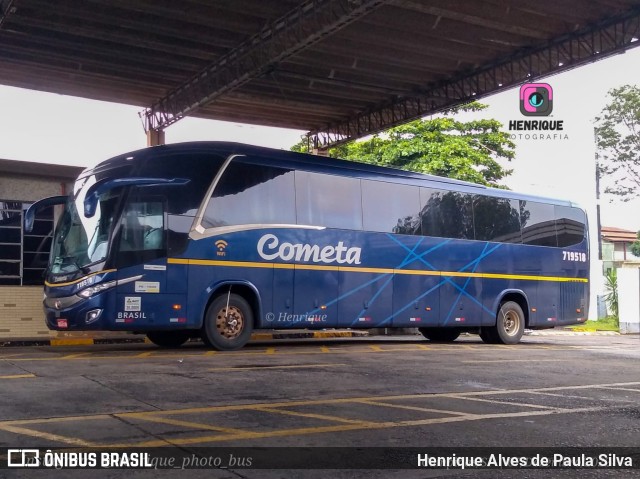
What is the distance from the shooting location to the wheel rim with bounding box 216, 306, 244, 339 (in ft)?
41.7

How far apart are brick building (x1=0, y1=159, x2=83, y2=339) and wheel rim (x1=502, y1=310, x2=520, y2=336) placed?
10863 mm

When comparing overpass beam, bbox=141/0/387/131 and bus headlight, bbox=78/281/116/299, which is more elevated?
overpass beam, bbox=141/0/387/131

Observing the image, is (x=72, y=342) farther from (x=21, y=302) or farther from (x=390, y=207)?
(x=390, y=207)

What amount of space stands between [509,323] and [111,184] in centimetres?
1051

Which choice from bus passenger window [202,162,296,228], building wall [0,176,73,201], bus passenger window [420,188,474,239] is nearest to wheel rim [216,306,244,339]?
bus passenger window [202,162,296,228]

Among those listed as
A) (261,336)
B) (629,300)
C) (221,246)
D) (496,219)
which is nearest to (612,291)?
(629,300)

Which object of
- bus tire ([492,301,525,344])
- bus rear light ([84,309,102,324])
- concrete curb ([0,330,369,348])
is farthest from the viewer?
bus tire ([492,301,525,344])

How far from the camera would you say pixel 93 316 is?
1131 cm

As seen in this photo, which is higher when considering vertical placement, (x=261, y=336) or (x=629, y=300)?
(x=629, y=300)

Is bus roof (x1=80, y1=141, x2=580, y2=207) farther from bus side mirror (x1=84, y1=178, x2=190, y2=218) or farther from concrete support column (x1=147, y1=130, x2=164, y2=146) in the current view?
concrete support column (x1=147, y1=130, x2=164, y2=146)

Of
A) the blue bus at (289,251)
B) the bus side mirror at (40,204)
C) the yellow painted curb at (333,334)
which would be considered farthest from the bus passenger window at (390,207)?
the bus side mirror at (40,204)

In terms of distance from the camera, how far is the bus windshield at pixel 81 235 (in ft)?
38.3

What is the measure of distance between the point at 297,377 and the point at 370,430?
3223 millimetres

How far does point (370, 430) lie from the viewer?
5.85 m
